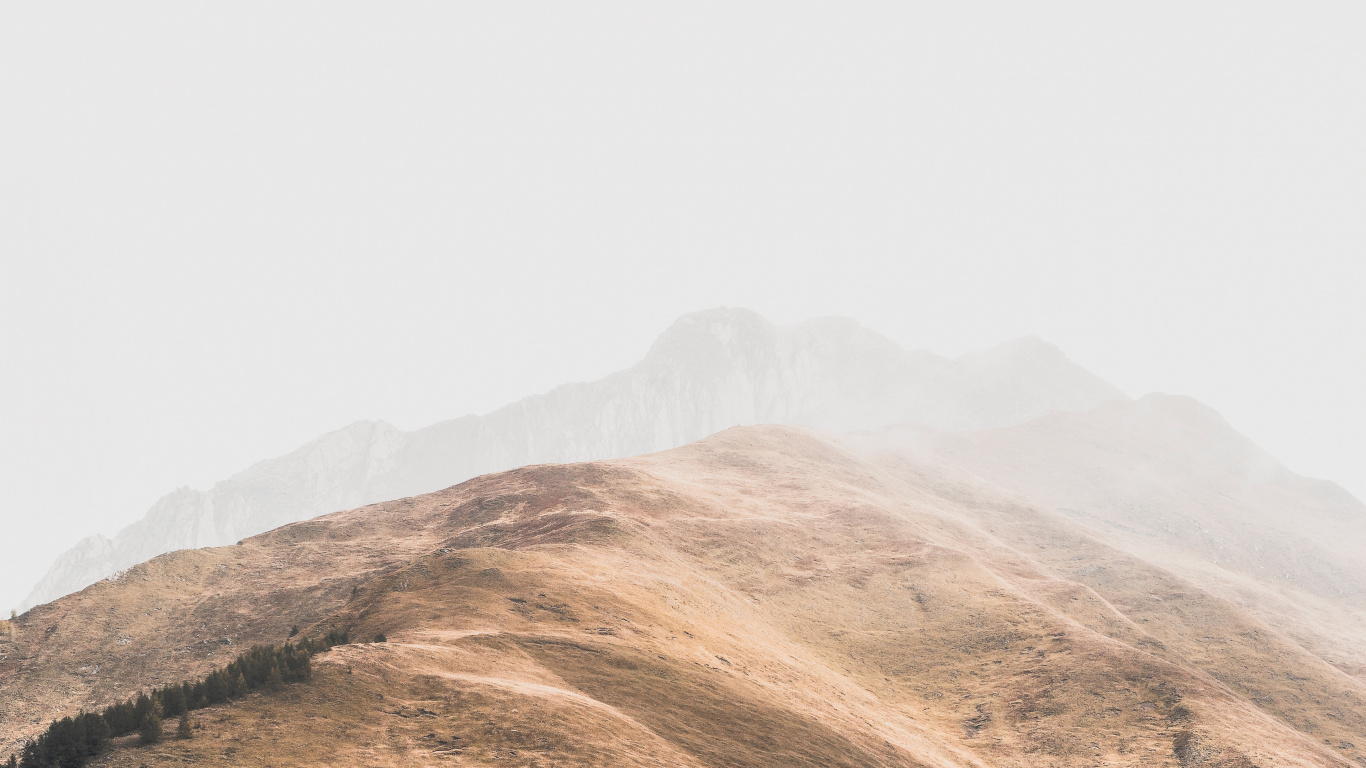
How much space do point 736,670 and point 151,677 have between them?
121 feet

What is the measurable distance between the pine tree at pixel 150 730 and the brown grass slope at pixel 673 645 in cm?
53

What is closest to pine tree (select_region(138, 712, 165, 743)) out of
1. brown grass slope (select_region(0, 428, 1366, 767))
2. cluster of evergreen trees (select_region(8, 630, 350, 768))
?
cluster of evergreen trees (select_region(8, 630, 350, 768))

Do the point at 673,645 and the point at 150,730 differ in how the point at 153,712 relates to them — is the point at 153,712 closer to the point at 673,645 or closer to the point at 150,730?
the point at 150,730

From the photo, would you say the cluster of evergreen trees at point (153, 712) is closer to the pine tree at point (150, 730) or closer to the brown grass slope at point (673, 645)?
the pine tree at point (150, 730)

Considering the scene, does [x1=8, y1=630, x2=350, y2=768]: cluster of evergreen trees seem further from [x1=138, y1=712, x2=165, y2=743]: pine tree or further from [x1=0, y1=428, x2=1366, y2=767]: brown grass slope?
[x1=0, y1=428, x2=1366, y2=767]: brown grass slope

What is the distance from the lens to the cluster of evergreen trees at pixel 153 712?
1430cm

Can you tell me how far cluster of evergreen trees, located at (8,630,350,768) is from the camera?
563 inches

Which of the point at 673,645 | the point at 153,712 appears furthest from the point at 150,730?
the point at 673,645

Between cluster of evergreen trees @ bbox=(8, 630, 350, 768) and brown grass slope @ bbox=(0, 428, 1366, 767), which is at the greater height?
cluster of evergreen trees @ bbox=(8, 630, 350, 768)

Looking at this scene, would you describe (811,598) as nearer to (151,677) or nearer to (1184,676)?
(1184,676)

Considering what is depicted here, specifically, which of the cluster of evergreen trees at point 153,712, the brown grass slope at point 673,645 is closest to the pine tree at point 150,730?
the cluster of evergreen trees at point 153,712

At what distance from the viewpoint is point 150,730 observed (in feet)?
51.0

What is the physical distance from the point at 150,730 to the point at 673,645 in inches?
855

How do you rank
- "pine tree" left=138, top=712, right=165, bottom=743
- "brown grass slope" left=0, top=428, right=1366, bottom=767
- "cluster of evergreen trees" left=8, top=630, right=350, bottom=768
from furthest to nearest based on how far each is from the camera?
"brown grass slope" left=0, top=428, right=1366, bottom=767
"pine tree" left=138, top=712, right=165, bottom=743
"cluster of evergreen trees" left=8, top=630, right=350, bottom=768
